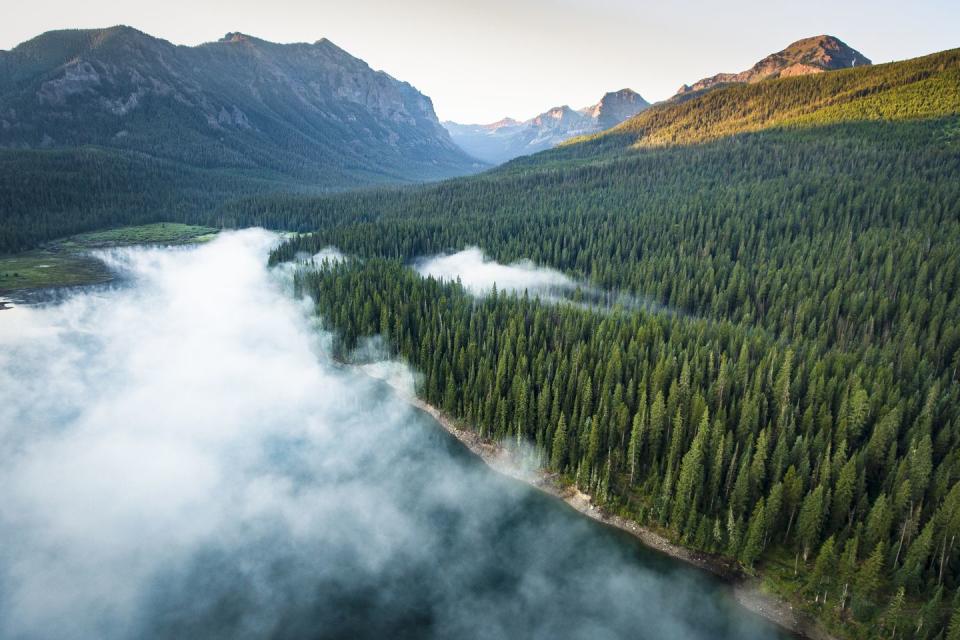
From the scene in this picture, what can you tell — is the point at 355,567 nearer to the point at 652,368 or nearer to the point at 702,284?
the point at 652,368

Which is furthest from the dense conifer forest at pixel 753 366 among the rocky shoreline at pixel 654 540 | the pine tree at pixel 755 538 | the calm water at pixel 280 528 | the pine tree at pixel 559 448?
the calm water at pixel 280 528

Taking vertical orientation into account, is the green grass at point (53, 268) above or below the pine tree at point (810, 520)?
above

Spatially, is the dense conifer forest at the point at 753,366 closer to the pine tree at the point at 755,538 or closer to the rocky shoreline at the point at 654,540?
the pine tree at the point at 755,538

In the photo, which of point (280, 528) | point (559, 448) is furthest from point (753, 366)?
point (280, 528)

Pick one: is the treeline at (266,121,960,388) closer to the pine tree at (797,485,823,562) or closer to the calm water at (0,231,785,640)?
the pine tree at (797,485,823,562)

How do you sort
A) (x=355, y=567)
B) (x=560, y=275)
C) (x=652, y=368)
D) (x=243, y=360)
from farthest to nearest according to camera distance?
1. (x=560, y=275)
2. (x=243, y=360)
3. (x=652, y=368)
4. (x=355, y=567)

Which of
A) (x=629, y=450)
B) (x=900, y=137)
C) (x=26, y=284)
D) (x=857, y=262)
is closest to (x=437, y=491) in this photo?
(x=629, y=450)

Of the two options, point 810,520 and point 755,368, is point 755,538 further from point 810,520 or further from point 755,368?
point 755,368
